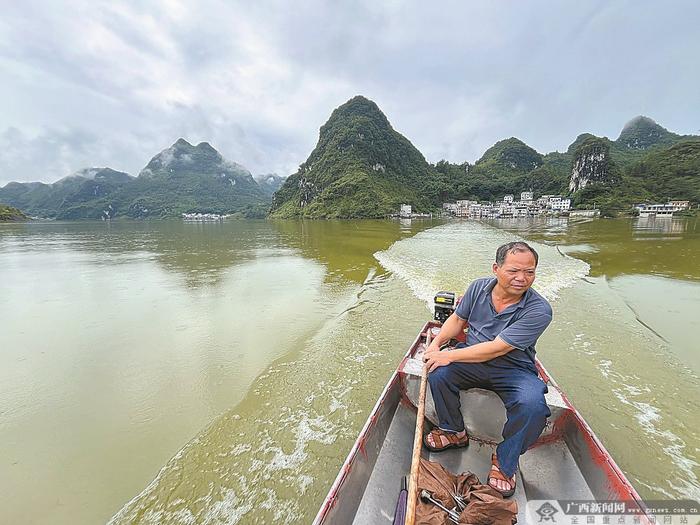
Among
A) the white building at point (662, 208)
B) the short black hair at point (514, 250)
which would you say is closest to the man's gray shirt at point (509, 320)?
the short black hair at point (514, 250)

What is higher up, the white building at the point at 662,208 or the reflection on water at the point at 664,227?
the white building at the point at 662,208

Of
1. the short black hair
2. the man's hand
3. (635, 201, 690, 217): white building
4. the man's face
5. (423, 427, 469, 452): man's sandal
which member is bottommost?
(423, 427, 469, 452): man's sandal

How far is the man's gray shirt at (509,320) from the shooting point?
2.80 meters

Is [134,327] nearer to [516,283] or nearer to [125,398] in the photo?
[125,398]

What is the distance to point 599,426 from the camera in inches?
162

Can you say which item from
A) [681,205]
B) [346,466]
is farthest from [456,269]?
[681,205]

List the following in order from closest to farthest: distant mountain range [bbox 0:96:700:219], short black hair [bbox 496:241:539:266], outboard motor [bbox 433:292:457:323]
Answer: short black hair [bbox 496:241:539:266] → outboard motor [bbox 433:292:457:323] → distant mountain range [bbox 0:96:700:219]

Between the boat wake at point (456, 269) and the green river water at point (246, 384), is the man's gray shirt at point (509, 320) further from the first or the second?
the boat wake at point (456, 269)

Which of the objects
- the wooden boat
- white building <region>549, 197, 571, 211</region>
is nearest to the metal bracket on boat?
the wooden boat

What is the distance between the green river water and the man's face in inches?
98.4

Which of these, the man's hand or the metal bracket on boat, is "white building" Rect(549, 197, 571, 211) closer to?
the man's hand

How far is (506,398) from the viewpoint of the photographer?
9.67 feet

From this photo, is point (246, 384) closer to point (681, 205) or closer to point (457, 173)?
point (681, 205)

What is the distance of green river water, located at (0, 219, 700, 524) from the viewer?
3.37 meters
